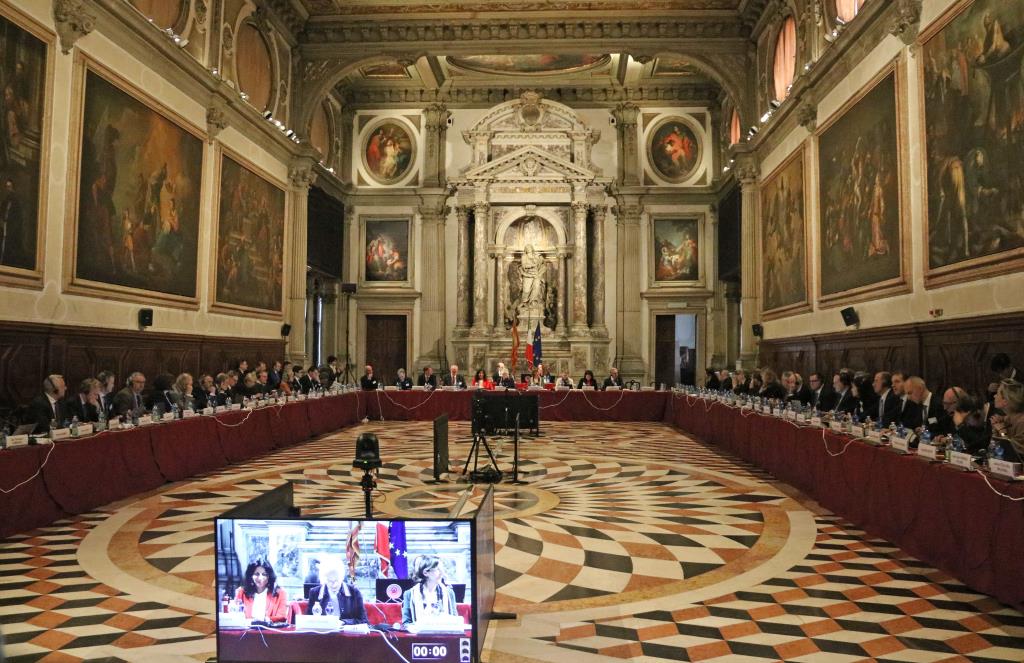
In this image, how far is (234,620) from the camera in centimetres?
225

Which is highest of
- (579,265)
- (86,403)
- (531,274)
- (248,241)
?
(579,265)

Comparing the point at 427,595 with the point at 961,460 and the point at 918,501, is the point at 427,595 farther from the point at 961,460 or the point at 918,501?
the point at 918,501

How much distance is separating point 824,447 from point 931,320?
2.84 metres

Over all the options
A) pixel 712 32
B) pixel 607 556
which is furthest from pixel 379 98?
pixel 607 556

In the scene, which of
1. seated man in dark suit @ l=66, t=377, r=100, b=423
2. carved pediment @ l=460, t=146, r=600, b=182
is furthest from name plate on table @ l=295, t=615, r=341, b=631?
carved pediment @ l=460, t=146, r=600, b=182

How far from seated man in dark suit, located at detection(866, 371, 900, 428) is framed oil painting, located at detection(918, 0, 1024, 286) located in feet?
4.81

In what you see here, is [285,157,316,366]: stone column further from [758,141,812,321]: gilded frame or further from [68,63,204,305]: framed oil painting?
[758,141,812,321]: gilded frame

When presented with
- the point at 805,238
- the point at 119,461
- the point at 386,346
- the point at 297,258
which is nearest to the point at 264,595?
the point at 119,461

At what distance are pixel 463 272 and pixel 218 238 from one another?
9.39 m

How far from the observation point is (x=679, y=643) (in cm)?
374

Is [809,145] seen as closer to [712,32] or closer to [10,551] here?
[712,32]

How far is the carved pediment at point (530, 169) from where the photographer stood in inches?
833

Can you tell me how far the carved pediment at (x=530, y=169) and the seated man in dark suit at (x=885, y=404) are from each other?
47.2 feet

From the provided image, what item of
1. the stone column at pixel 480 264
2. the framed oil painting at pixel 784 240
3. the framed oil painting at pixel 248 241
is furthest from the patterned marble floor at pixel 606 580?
the stone column at pixel 480 264
